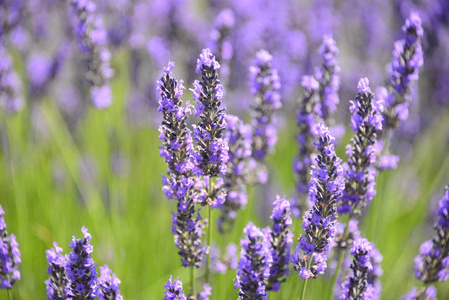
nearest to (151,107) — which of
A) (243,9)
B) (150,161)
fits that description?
(150,161)

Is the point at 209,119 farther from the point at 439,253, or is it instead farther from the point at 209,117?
the point at 439,253

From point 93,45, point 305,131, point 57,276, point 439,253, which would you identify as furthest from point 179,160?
point 93,45

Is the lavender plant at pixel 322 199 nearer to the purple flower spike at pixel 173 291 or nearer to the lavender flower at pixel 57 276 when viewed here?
the purple flower spike at pixel 173 291

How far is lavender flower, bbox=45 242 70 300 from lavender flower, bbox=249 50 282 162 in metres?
1.34

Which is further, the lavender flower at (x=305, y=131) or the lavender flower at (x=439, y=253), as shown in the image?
the lavender flower at (x=305, y=131)

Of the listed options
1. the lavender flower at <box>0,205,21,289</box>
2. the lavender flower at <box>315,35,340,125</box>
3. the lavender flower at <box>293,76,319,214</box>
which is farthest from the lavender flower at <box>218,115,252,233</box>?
the lavender flower at <box>0,205,21,289</box>

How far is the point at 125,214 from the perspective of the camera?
12.2ft

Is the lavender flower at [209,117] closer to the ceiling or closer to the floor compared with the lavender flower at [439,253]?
closer to the ceiling

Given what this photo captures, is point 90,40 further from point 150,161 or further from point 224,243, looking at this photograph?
point 150,161

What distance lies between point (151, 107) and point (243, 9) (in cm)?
160

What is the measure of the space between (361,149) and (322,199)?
0.42 m

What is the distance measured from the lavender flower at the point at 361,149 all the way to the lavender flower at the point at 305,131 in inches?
19.1

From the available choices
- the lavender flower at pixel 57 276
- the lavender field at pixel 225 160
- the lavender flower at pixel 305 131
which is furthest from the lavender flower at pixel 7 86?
the lavender flower at pixel 305 131

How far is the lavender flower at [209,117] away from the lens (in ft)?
5.62
